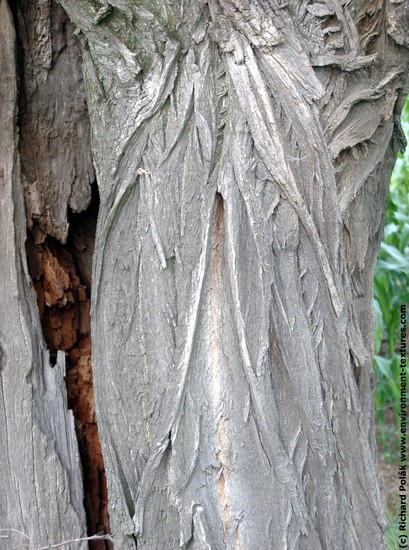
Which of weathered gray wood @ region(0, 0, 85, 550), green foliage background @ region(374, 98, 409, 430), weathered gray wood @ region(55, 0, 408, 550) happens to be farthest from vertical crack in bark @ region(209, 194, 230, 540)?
green foliage background @ region(374, 98, 409, 430)

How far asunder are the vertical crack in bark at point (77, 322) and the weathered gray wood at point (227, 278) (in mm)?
289

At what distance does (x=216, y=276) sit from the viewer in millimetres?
1317

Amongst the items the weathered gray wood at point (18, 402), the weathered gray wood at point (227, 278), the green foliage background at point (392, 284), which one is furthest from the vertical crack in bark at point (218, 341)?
the green foliage background at point (392, 284)

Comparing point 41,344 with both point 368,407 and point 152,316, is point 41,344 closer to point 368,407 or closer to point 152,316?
point 152,316

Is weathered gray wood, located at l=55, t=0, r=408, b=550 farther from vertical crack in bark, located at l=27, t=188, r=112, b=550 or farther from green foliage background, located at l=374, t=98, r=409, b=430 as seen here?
green foliage background, located at l=374, t=98, r=409, b=430

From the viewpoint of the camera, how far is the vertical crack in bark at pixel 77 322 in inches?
66.0

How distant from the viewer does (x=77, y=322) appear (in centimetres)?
173

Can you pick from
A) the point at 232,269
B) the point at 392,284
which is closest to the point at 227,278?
the point at 232,269

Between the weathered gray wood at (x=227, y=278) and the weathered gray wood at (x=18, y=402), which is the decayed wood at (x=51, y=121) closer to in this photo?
the weathered gray wood at (x=18, y=402)

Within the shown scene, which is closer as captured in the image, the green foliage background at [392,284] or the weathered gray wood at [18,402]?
the weathered gray wood at [18,402]

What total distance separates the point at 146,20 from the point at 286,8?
0.84 ft

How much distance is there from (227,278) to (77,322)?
1.84 feet

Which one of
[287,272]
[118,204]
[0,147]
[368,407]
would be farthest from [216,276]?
[0,147]

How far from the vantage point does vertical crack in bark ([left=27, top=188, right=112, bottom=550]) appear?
66.0 inches
